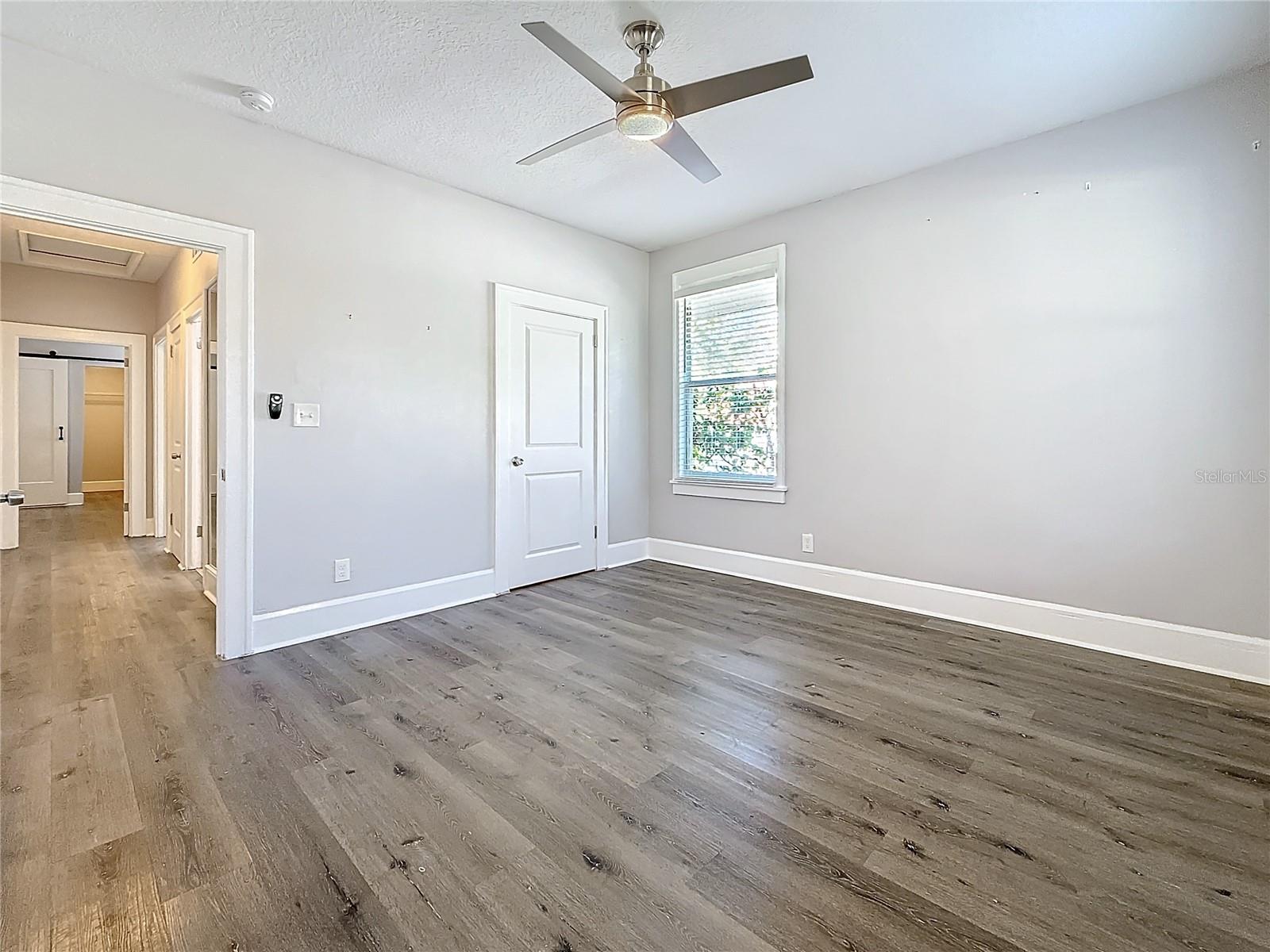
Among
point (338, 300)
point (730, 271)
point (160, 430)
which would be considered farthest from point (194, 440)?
point (730, 271)

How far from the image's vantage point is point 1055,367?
3205 millimetres

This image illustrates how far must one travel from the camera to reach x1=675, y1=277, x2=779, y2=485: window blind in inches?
177

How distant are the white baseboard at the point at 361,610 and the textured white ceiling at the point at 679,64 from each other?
254 cm

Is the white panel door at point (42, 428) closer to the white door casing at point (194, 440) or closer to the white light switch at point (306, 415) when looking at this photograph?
the white door casing at point (194, 440)

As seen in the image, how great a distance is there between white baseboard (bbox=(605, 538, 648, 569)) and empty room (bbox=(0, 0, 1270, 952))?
26cm

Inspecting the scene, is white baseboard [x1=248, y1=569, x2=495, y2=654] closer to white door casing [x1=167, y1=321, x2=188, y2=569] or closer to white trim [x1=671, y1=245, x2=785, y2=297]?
white door casing [x1=167, y1=321, x2=188, y2=569]

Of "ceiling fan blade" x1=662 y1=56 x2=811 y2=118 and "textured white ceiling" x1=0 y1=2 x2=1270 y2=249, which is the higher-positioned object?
"textured white ceiling" x1=0 y1=2 x2=1270 y2=249

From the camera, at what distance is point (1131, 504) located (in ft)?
9.82

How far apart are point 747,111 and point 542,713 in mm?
2943

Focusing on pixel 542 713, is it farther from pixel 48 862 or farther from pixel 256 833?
pixel 48 862

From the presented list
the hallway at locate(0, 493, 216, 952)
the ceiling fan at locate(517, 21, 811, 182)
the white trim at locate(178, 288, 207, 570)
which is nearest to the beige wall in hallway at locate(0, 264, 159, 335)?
the white trim at locate(178, 288, 207, 570)

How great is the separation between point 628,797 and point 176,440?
18.3 feet

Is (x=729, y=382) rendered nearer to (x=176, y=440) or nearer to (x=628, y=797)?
(x=628, y=797)

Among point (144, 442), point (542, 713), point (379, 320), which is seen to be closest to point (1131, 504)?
point (542, 713)
